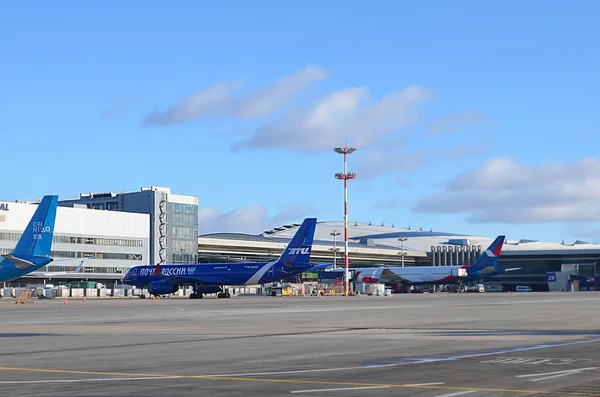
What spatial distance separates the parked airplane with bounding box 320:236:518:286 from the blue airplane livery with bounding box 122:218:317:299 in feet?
160

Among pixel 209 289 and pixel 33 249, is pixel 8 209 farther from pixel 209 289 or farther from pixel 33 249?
pixel 33 249

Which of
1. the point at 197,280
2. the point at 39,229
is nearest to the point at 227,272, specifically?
the point at 197,280

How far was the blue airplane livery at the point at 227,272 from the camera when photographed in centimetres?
10031

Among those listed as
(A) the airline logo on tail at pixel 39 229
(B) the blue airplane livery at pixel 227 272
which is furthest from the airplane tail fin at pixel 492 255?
(A) the airline logo on tail at pixel 39 229

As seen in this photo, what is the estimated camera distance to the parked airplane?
146m

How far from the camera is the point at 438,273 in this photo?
149125 millimetres

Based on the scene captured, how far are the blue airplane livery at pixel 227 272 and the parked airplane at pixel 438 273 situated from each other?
48.7 metres

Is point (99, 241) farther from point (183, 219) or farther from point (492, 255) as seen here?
point (492, 255)

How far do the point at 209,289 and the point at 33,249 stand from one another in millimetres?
32271

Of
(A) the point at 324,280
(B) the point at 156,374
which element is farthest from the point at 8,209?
(B) the point at 156,374

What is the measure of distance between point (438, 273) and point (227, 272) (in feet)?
180

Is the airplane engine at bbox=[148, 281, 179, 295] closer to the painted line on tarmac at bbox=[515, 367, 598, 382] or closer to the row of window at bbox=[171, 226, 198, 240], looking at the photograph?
the row of window at bbox=[171, 226, 198, 240]

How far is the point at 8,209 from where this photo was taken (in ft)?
505

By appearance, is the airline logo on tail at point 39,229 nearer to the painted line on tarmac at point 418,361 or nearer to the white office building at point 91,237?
the painted line on tarmac at point 418,361
